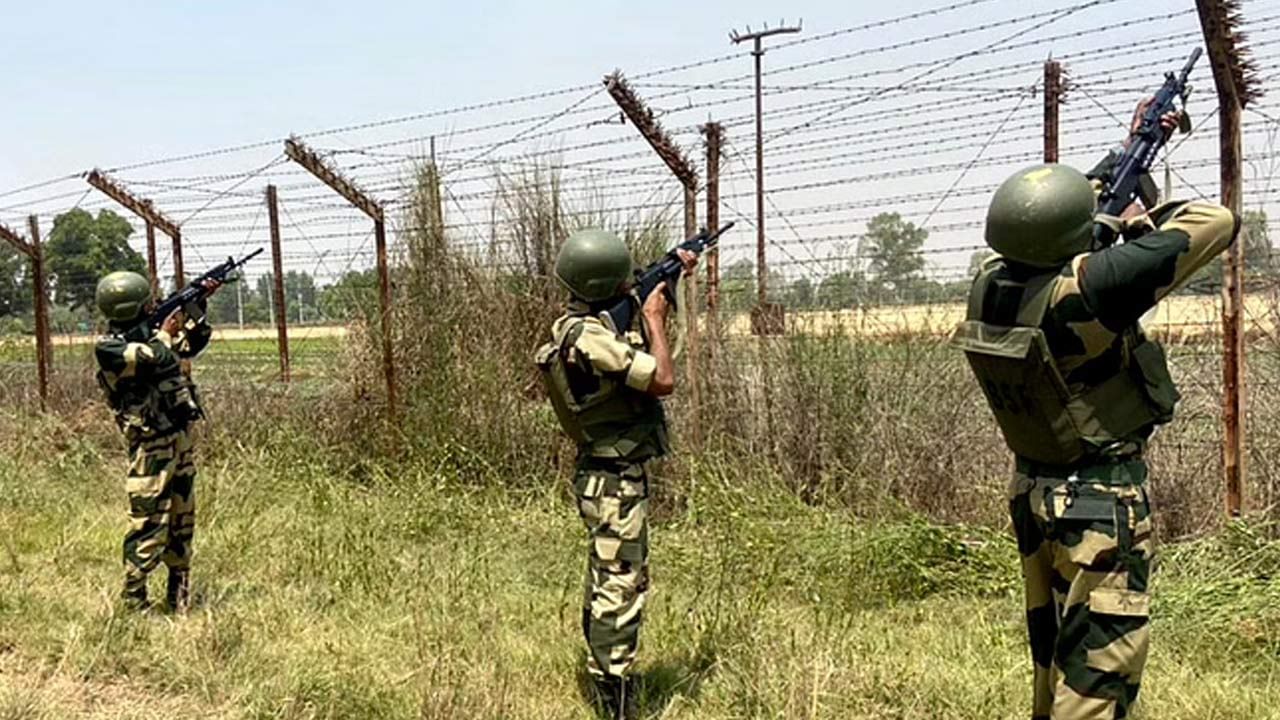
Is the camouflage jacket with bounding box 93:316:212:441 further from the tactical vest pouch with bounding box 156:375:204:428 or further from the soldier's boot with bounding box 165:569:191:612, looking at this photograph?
the soldier's boot with bounding box 165:569:191:612

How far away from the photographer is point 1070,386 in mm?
2684

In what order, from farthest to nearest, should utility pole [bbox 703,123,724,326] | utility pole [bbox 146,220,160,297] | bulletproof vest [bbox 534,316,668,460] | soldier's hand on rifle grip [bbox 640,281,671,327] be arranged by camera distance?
utility pole [bbox 146,220,160,297] → utility pole [bbox 703,123,724,326] → soldier's hand on rifle grip [bbox 640,281,671,327] → bulletproof vest [bbox 534,316,668,460]

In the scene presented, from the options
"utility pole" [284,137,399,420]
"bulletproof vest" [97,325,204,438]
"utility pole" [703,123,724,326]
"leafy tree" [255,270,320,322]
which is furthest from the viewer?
"leafy tree" [255,270,320,322]

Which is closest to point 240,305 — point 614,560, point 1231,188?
point 614,560

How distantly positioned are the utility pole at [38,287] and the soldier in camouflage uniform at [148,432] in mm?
6085

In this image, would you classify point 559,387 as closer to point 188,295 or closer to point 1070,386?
point 1070,386

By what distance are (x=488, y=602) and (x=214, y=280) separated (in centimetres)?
261

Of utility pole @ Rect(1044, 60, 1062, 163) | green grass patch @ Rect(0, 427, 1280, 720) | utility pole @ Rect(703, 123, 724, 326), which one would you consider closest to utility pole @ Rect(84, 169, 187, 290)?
green grass patch @ Rect(0, 427, 1280, 720)

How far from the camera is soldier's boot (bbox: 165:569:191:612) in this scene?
5.07m

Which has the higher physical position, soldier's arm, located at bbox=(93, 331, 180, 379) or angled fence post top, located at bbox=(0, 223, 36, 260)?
angled fence post top, located at bbox=(0, 223, 36, 260)

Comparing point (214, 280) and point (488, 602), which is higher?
point (214, 280)

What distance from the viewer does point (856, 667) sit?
3.63 m

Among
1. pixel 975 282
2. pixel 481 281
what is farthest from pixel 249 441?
pixel 975 282

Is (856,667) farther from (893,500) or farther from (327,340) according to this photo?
(327,340)
